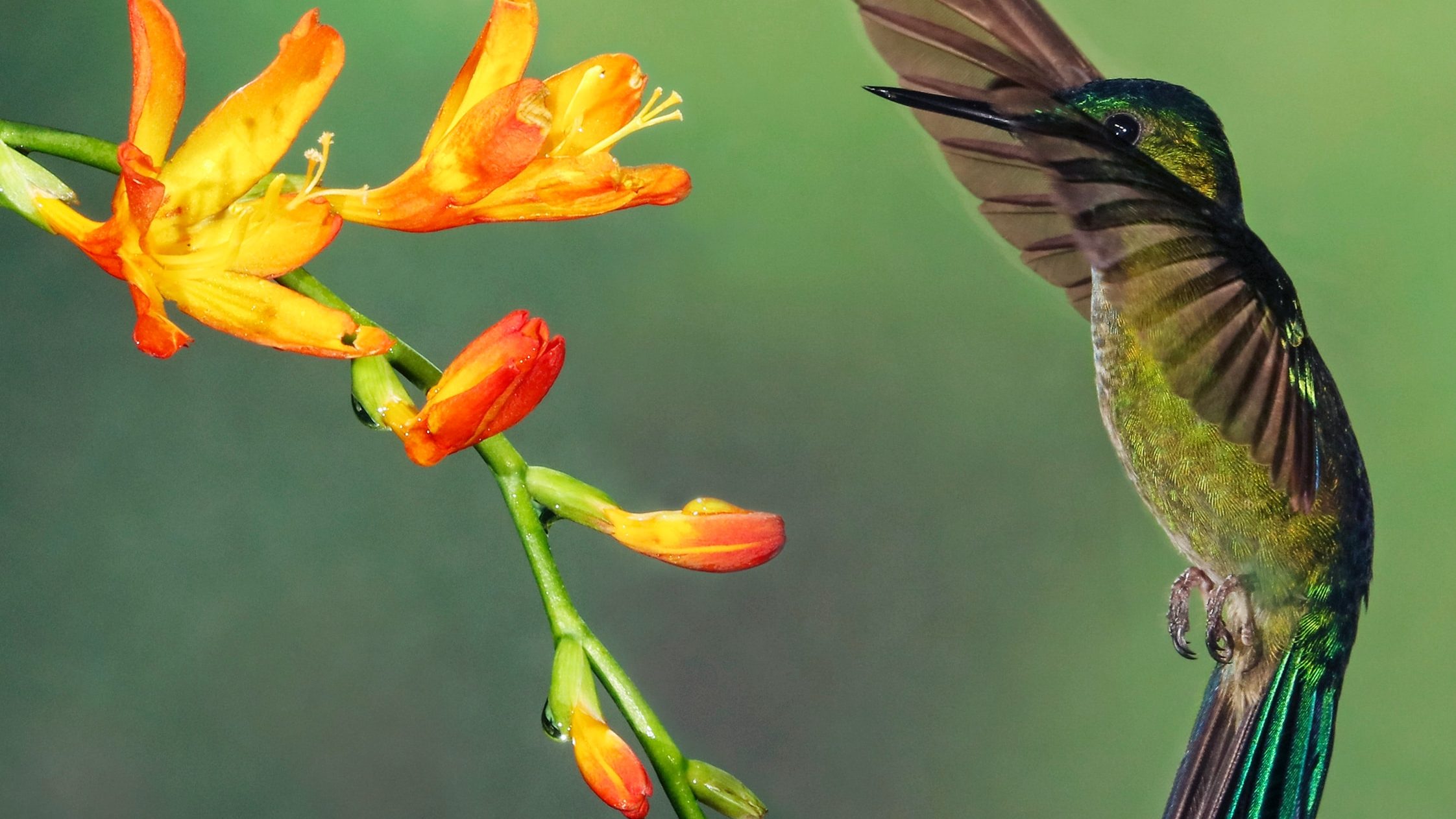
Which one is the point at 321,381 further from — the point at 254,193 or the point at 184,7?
the point at 254,193

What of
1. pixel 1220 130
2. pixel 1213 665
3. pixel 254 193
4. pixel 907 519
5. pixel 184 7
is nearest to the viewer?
pixel 254 193

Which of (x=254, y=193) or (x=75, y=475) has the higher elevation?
(x=254, y=193)

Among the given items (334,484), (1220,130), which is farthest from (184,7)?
(1220,130)

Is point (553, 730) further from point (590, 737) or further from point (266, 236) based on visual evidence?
point (266, 236)

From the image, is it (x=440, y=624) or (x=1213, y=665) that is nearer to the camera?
(x=1213, y=665)

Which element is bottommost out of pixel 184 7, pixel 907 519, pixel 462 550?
pixel 462 550

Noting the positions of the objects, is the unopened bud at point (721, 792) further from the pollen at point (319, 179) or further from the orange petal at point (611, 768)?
the pollen at point (319, 179)

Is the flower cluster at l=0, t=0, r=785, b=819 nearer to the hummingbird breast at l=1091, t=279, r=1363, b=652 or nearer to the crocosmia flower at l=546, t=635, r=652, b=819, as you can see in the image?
the crocosmia flower at l=546, t=635, r=652, b=819
